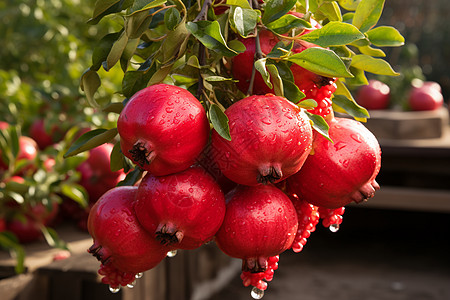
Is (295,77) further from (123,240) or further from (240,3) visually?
(123,240)

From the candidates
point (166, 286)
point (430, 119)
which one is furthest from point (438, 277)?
point (166, 286)

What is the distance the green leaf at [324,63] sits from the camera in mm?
394

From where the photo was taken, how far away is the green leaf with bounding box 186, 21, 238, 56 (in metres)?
0.39

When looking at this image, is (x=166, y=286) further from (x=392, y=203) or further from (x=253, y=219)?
(x=253, y=219)

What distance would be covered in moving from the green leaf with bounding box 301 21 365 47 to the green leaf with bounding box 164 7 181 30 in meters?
0.11

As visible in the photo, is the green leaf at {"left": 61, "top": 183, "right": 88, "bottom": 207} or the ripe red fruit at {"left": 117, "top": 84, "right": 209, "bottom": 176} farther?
the green leaf at {"left": 61, "top": 183, "right": 88, "bottom": 207}

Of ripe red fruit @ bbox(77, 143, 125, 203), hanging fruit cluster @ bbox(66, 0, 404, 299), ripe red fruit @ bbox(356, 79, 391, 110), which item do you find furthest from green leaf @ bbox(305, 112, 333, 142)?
ripe red fruit @ bbox(356, 79, 391, 110)

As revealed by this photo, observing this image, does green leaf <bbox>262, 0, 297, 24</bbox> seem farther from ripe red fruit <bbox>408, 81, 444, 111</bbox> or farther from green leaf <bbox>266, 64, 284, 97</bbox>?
ripe red fruit <bbox>408, 81, 444, 111</bbox>

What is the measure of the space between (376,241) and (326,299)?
910mm

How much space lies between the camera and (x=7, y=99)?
1543mm

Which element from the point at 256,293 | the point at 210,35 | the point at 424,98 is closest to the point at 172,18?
the point at 210,35

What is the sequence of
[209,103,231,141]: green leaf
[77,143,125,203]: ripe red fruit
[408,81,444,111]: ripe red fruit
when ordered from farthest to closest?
[408,81,444,111]: ripe red fruit → [77,143,125,203]: ripe red fruit → [209,103,231,141]: green leaf

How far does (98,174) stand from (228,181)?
1.05 m

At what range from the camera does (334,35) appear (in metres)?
0.41
